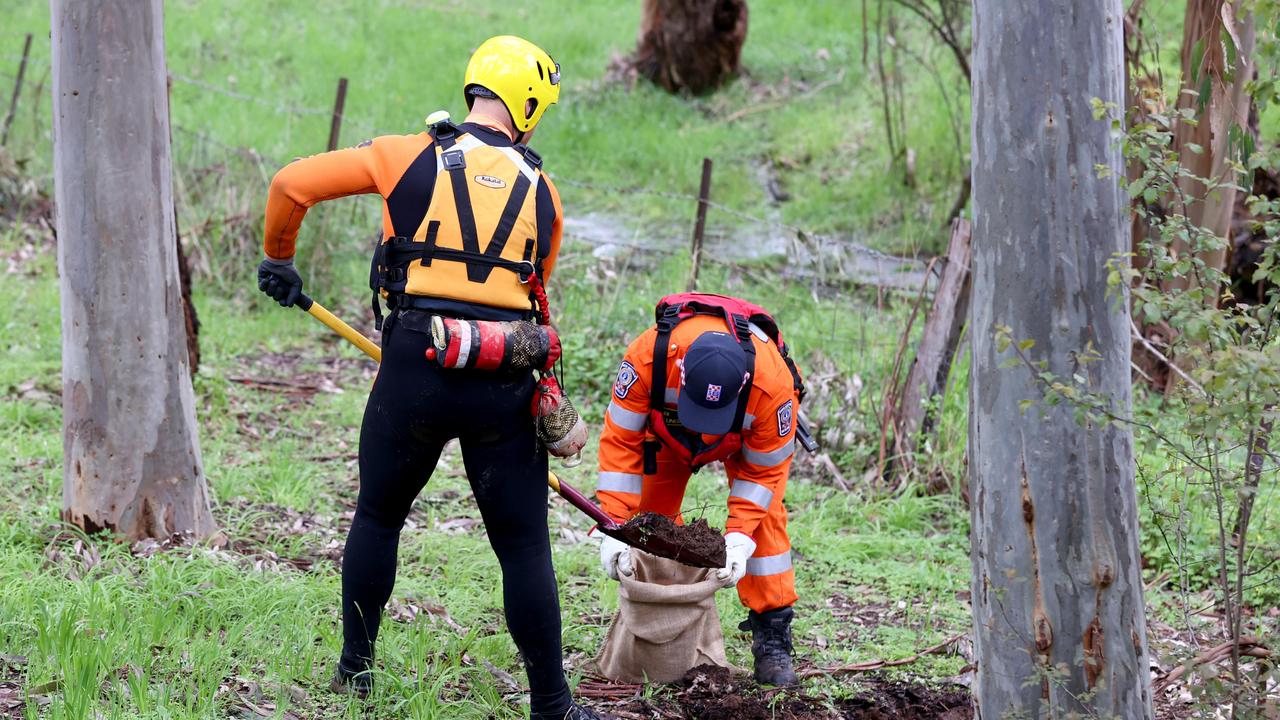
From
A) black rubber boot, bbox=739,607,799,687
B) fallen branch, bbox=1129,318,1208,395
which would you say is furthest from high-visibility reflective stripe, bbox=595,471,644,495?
fallen branch, bbox=1129,318,1208,395

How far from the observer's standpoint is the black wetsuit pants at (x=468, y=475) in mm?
3539

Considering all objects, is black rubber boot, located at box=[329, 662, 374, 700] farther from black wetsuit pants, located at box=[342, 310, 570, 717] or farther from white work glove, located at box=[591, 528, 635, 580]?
white work glove, located at box=[591, 528, 635, 580]

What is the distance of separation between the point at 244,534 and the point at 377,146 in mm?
2417

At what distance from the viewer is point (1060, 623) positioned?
300 centimetres

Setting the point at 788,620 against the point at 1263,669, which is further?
the point at 788,620

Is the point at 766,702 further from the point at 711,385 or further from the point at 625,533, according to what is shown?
the point at 711,385

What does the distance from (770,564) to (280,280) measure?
195 cm

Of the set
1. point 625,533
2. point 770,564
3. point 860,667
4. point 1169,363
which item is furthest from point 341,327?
point 1169,363

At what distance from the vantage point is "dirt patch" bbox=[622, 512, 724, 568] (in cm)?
404

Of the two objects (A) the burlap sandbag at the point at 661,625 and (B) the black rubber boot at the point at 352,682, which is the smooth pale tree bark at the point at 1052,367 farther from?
(B) the black rubber boot at the point at 352,682

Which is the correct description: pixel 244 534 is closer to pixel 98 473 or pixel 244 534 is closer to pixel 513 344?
pixel 98 473

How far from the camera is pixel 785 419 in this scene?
4.20m

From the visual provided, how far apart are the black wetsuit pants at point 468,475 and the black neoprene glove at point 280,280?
502mm

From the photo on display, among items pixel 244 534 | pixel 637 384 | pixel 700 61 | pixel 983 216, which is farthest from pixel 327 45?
pixel 983 216
